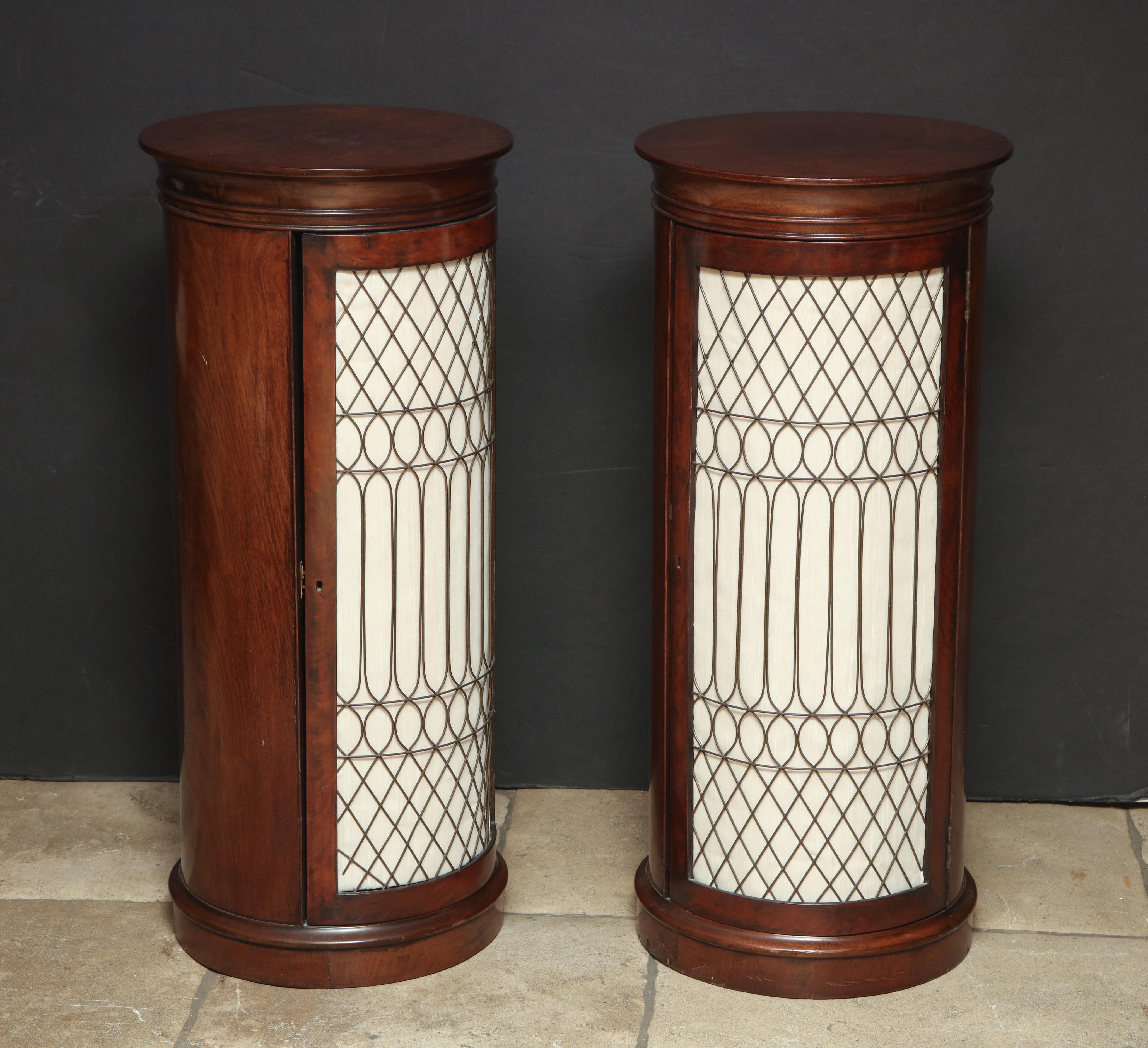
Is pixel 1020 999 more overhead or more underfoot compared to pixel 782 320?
more underfoot

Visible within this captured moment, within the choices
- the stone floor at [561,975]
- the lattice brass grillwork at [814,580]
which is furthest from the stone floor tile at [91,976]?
→ the lattice brass grillwork at [814,580]

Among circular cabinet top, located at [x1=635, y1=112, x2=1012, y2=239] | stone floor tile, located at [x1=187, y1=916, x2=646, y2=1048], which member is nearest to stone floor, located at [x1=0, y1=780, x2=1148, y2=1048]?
stone floor tile, located at [x1=187, y1=916, x2=646, y2=1048]

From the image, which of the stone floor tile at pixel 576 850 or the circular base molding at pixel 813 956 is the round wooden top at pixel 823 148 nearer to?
the circular base molding at pixel 813 956

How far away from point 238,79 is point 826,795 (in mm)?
1765

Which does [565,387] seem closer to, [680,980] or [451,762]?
[451,762]

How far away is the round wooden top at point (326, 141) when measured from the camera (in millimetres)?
2764

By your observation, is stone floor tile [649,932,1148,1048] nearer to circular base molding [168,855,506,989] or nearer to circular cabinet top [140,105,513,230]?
circular base molding [168,855,506,989]

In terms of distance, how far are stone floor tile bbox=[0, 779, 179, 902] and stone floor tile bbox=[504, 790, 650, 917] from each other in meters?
0.68

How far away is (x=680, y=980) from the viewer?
3.17 meters

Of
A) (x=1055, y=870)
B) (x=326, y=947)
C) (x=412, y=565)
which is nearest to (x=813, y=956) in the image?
(x=1055, y=870)

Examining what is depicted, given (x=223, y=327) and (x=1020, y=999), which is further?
(x=1020, y=999)

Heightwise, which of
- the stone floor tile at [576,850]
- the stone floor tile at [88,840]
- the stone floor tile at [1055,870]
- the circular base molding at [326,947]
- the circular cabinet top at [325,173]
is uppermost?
the circular cabinet top at [325,173]

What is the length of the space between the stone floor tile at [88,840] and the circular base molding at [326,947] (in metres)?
0.29

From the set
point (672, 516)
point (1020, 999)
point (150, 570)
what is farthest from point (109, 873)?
point (1020, 999)
